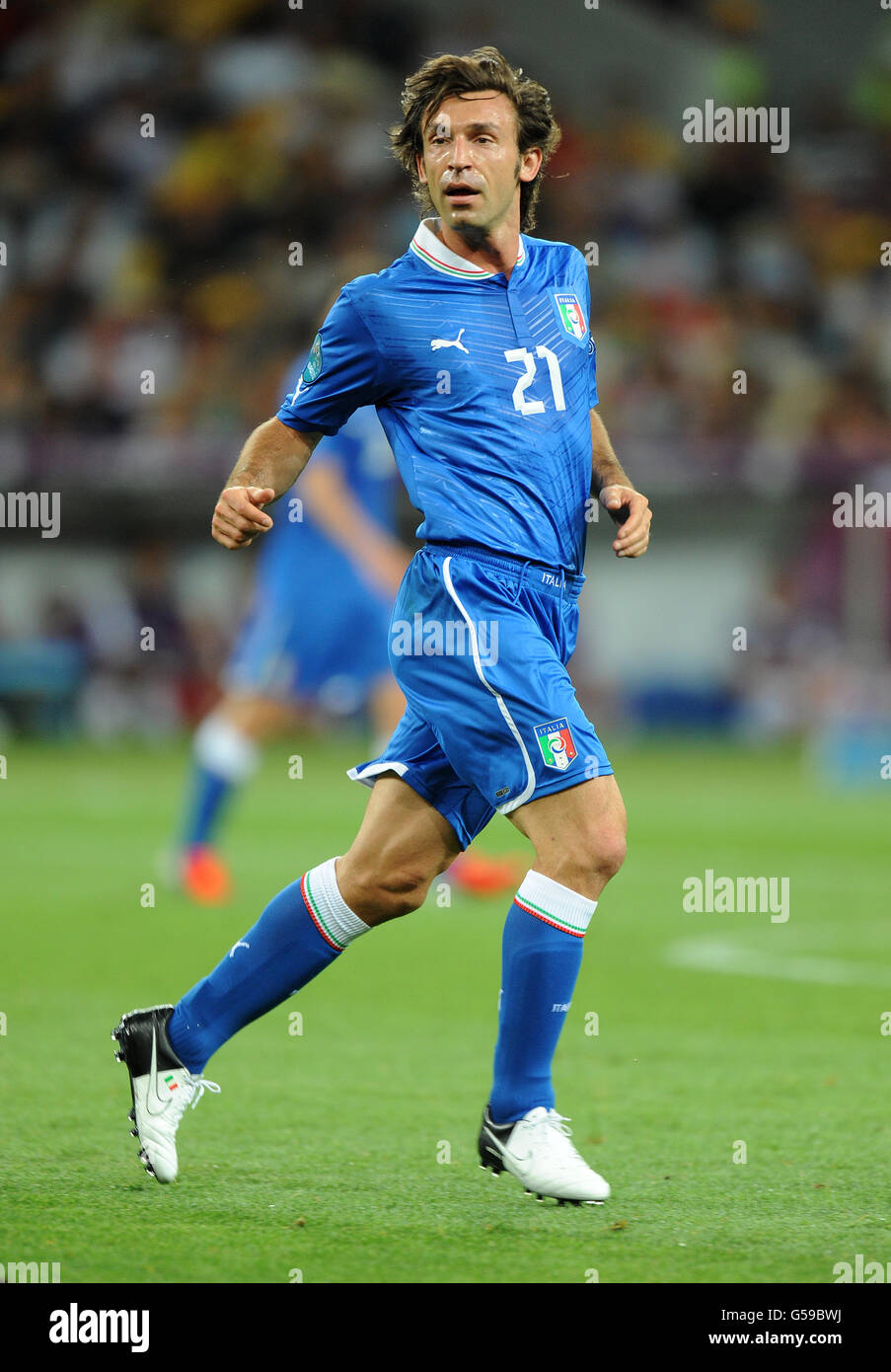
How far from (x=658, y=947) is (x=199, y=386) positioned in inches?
530

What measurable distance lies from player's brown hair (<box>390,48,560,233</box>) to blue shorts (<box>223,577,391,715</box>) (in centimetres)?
422

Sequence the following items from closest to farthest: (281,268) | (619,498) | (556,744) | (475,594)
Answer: (556,744) → (475,594) → (619,498) → (281,268)

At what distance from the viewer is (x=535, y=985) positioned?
3.73 metres

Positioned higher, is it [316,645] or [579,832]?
[316,645]

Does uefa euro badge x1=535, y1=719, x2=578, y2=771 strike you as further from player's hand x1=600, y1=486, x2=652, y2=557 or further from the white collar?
the white collar

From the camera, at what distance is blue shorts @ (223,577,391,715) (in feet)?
27.4

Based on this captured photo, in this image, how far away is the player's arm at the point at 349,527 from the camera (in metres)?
8.00

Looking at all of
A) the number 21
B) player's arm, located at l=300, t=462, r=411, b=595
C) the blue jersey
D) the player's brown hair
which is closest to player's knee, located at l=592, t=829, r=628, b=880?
the blue jersey

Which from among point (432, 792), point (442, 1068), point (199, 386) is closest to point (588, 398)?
point (432, 792)

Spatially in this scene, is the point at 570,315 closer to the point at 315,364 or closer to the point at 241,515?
the point at 315,364

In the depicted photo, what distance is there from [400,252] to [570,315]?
43.8 feet

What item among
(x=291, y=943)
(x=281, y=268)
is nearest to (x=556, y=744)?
(x=291, y=943)

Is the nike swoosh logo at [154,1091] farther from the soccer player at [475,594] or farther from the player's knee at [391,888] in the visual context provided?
the player's knee at [391,888]

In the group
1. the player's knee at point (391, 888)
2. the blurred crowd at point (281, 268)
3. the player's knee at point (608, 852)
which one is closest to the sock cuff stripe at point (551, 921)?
the player's knee at point (608, 852)
